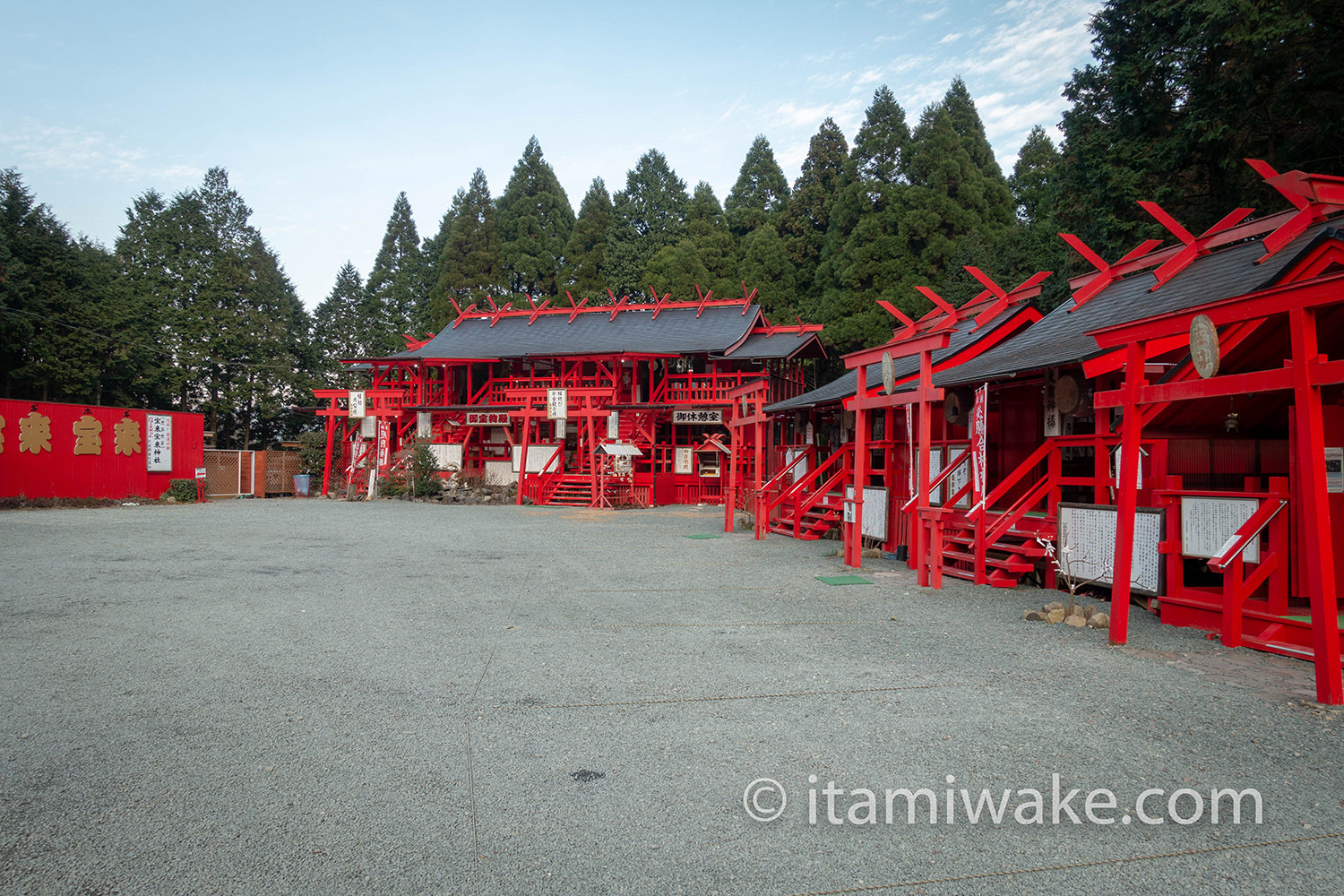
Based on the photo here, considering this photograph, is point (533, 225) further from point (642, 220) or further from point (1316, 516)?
point (1316, 516)

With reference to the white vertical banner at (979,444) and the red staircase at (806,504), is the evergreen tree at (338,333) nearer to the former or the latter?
the red staircase at (806,504)

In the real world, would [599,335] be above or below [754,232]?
below

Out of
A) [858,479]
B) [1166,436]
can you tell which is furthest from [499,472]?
[1166,436]

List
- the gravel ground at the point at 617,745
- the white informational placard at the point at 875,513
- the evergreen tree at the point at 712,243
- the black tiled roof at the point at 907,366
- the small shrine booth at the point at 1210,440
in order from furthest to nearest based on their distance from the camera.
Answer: the evergreen tree at the point at 712,243, the black tiled roof at the point at 907,366, the white informational placard at the point at 875,513, the small shrine booth at the point at 1210,440, the gravel ground at the point at 617,745

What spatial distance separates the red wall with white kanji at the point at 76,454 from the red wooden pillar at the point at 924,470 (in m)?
20.6

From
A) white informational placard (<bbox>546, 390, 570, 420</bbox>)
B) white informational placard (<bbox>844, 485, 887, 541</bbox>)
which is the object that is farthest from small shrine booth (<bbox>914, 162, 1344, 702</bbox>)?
white informational placard (<bbox>546, 390, 570, 420</bbox>)

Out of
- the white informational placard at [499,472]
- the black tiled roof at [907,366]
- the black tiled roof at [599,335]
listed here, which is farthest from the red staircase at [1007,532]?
the white informational placard at [499,472]

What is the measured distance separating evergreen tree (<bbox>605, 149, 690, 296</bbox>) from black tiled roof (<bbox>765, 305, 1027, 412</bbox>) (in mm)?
22850

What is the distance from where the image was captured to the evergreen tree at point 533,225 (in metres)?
38.1

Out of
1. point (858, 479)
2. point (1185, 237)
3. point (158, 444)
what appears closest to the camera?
point (1185, 237)

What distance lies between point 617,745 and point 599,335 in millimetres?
24630

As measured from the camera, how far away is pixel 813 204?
34094 mm

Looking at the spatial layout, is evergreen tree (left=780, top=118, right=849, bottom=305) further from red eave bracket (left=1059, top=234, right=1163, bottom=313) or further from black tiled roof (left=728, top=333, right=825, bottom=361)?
red eave bracket (left=1059, top=234, right=1163, bottom=313)

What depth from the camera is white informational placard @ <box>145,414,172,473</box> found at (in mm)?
20828
